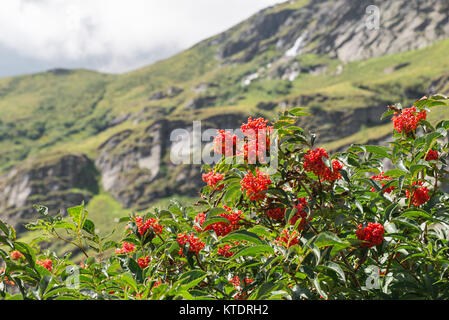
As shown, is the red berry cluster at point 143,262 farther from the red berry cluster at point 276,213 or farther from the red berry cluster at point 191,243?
the red berry cluster at point 276,213

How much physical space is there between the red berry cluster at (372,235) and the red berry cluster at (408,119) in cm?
178

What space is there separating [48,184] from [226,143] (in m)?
189

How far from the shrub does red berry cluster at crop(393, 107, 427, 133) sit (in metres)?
0.01

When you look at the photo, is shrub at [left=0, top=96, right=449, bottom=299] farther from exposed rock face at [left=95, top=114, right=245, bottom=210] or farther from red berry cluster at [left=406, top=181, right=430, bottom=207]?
exposed rock face at [left=95, top=114, right=245, bottom=210]

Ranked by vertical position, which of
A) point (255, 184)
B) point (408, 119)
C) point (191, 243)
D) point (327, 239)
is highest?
point (408, 119)

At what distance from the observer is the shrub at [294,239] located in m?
2.46

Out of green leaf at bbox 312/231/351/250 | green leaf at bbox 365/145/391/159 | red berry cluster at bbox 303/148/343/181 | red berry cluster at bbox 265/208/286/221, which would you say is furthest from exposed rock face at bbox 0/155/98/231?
green leaf at bbox 312/231/351/250

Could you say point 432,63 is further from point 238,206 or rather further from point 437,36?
point 238,206

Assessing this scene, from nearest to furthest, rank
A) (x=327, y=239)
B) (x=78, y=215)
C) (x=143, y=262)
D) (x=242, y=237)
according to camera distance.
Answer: (x=327, y=239), (x=242, y=237), (x=78, y=215), (x=143, y=262)

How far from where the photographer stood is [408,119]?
3902 millimetres

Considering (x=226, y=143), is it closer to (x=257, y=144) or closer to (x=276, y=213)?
(x=257, y=144)

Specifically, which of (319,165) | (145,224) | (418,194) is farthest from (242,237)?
(418,194)
